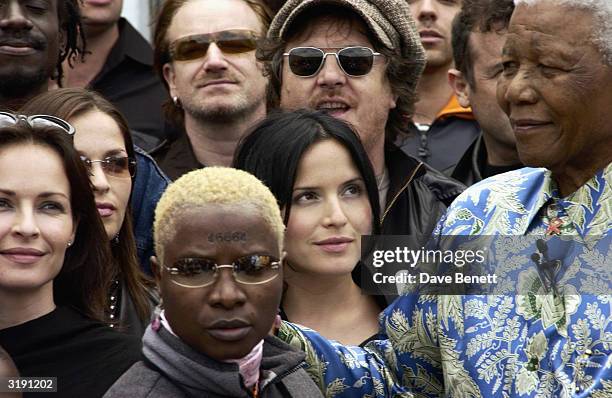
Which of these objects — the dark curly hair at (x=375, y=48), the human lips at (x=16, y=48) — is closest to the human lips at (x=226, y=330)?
the dark curly hair at (x=375, y=48)

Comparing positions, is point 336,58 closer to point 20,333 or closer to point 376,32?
point 376,32

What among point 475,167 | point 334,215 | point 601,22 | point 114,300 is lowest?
point 114,300

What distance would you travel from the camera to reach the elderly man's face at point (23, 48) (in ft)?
19.5

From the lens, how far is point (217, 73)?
6.49m

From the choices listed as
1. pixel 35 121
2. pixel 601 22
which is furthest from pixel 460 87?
pixel 35 121

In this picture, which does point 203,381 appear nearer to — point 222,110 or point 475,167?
point 222,110

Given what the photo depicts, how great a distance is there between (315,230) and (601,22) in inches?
47.2

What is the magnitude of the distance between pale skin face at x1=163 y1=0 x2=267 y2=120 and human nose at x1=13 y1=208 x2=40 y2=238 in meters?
2.16

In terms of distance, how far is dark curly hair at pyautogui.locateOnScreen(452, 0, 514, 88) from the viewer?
594cm

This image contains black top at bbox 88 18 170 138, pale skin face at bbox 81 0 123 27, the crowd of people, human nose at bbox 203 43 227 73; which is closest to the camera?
the crowd of people

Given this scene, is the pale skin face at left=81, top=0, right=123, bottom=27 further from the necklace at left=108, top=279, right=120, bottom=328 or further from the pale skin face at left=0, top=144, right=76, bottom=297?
the pale skin face at left=0, top=144, right=76, bottom=297

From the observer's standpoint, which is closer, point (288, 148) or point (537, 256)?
point (537, 256)

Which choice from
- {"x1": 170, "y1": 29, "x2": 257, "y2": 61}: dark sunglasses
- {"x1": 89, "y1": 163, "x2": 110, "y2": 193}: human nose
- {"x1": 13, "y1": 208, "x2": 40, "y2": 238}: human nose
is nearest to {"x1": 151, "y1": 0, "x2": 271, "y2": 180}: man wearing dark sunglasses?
{"x1": 170, "y1": 29, "x2": 257, "y2": 61}: dark sunglasses

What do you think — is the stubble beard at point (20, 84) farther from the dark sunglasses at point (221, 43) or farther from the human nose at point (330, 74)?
the human nose at point (330, 74)
